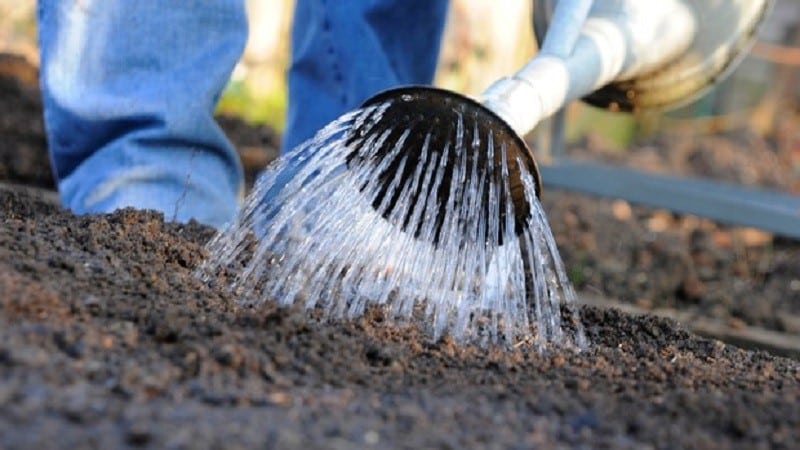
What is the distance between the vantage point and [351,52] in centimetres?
300

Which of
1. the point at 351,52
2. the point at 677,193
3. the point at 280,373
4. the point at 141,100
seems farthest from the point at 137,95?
the point at 677,193

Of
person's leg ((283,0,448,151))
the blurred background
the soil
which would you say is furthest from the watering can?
the blurred background

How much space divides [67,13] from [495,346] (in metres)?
1.23

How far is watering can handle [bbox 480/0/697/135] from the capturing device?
1934 mm

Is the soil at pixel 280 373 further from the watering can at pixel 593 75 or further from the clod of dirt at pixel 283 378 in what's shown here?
the watering can at pixel 593 75

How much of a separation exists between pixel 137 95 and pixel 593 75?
949 mm

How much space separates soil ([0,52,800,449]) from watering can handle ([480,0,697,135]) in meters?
0.38

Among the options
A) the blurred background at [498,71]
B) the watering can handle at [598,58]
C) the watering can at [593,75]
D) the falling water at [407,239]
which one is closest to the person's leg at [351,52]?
the watering can at [593,75]

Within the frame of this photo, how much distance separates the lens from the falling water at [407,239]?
1788mm

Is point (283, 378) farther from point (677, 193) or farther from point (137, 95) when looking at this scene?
point (677, 193)

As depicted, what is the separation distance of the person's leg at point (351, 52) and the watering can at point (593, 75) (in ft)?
1.57

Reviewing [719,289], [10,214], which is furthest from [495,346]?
[719,289]

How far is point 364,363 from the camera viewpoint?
1449mm

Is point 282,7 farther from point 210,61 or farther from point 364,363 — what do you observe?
point 364,363
